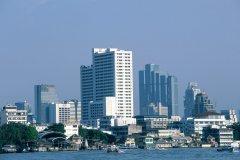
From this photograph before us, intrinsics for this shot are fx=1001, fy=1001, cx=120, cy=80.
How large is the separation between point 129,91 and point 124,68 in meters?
6.10

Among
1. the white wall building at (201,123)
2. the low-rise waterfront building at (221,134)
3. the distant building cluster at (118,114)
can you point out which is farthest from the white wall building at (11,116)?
the low-rise waterfront building at (221,134)

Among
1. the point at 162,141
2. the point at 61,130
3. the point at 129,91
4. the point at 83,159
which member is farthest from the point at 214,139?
the point at 83,159

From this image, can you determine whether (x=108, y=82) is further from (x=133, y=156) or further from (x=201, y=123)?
(x=133, y=156)

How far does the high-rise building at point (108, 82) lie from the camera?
158m

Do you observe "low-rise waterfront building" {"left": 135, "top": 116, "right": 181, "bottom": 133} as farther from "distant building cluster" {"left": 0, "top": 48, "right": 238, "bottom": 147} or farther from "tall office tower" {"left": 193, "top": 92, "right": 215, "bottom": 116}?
"tall office tower" {"left": 193, "top": 92, "right": 215, "bottom": 116}

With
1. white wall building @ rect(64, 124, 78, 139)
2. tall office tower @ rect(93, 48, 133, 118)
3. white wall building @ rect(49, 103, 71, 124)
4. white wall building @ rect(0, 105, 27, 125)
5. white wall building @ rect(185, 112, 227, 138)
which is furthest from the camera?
white wall building @ rect(49, 103, 71, 124)

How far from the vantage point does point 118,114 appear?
154 metres

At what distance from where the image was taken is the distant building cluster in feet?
406

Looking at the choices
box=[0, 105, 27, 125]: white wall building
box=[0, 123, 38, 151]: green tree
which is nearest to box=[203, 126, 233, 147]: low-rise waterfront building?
box=[0, 105, 27, 125]: white wall building

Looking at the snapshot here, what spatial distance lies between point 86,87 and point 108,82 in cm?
760

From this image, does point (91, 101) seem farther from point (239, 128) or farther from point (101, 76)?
point (239, 128)

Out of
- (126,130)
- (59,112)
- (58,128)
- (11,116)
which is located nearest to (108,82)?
(59,112)

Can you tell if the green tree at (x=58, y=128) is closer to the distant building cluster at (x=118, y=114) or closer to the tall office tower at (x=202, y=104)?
the distant building cluster at (x=118, y=114)

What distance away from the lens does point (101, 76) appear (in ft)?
554
